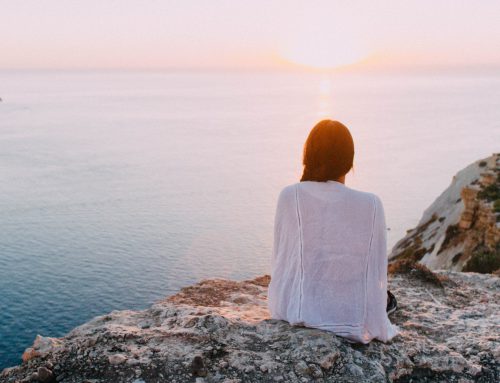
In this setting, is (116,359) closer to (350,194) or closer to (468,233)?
(350,194)

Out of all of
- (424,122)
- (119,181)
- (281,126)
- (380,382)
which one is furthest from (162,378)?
(424,122)

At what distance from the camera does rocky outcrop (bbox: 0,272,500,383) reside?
7035 millimetres

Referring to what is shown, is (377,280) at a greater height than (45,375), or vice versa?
(377,280)

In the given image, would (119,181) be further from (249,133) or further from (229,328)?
(229,328)

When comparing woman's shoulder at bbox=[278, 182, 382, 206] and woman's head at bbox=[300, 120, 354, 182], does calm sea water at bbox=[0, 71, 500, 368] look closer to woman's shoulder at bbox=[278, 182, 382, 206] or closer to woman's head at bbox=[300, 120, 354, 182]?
woman's shoulder at bbox=[278, 182, 382, 206]

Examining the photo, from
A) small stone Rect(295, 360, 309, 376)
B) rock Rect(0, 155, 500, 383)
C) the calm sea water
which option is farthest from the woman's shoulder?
the calm sea water

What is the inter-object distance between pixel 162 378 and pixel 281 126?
18467cm

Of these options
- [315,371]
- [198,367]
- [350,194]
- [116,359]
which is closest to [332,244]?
[350,194]

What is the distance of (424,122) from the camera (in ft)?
647

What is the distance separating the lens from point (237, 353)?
741 centimetres

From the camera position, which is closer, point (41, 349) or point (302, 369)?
point (302, 369)

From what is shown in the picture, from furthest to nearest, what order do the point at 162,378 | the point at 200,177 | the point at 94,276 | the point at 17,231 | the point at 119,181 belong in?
1. the point at 200,177
2. the point at 119,181
3. the point at 17,231
4. the point at 94,276
5. the point at 162,378

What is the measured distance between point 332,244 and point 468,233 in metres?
29.2

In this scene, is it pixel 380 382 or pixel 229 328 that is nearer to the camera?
pixel 380 382
